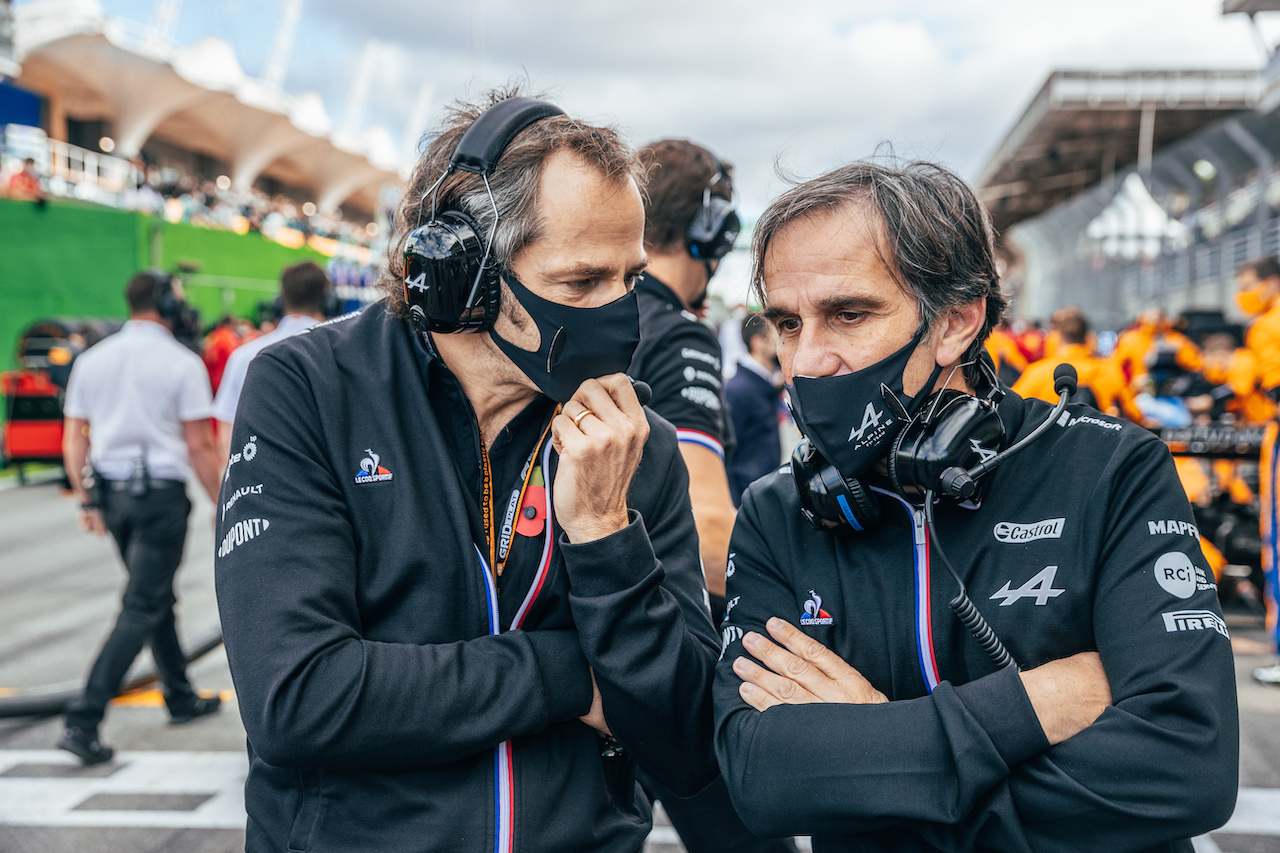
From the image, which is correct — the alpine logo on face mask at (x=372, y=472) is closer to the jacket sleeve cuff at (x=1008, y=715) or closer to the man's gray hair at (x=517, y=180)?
the man's gray hair at (x=517, y=180)

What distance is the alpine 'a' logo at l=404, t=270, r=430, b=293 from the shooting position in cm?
165

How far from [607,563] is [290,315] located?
15.1ft

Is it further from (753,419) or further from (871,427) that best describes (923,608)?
(753,419)

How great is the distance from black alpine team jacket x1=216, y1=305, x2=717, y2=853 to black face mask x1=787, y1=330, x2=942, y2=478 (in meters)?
0.34

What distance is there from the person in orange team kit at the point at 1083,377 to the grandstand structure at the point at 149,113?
74.9 feet

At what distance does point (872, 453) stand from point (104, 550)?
893 cm

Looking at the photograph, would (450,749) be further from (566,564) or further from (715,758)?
(715,758)

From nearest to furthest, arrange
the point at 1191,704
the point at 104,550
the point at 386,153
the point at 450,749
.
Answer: the point at 1191,704, the point at 450,749, the point at 104,550, the point at 386,153

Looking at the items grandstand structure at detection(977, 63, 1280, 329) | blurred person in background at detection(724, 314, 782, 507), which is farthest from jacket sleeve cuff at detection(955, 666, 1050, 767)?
grandstand structure at detection(977, 63, 1280, 329)

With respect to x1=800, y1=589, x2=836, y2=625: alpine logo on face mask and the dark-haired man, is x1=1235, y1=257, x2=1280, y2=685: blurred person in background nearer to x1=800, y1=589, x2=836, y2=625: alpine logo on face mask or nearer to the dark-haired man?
the dark-haired man

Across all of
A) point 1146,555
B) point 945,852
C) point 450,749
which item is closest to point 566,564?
point 450,749

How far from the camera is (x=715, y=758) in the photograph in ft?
5.42

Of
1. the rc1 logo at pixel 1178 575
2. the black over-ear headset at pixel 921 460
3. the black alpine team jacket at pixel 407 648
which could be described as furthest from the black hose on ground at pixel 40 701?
the rc1 logo at pixel 1178 575

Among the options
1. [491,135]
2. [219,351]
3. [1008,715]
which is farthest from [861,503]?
[219,351]
